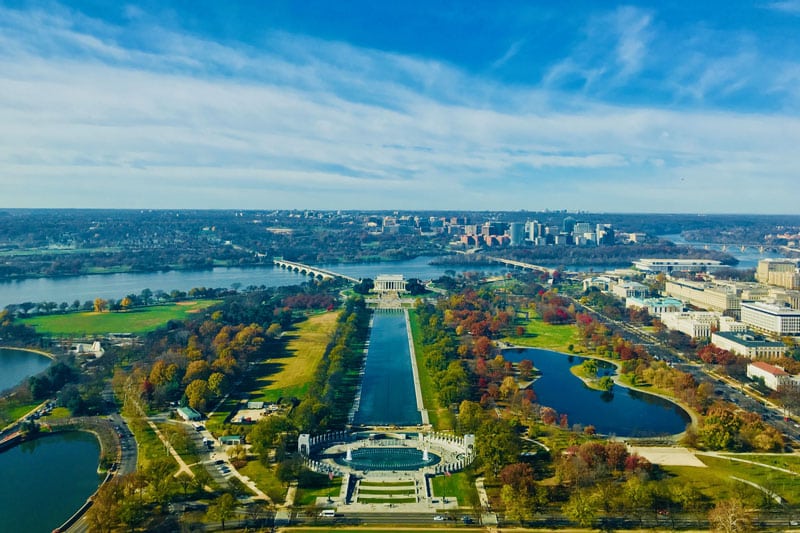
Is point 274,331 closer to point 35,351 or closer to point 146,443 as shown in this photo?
point 35,351

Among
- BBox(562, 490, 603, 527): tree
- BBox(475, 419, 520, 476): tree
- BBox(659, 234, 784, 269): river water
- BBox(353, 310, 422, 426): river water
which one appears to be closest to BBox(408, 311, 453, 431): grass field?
BBox(353, 310, 422, 426): river water

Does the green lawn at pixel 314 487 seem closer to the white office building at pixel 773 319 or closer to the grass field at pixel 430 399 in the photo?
the grass field at pixel 430 399

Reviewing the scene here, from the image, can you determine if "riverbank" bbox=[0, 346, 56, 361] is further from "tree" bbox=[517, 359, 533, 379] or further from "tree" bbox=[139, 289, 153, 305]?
"tree" bbox=[517, 359, 533, 379]

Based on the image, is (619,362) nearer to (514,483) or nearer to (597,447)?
(597,447)

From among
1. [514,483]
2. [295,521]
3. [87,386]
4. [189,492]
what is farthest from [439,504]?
[87,386]

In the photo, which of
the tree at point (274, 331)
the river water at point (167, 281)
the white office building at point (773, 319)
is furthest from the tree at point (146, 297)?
the white office building at point (773, 319)

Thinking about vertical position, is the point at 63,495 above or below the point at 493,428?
below
